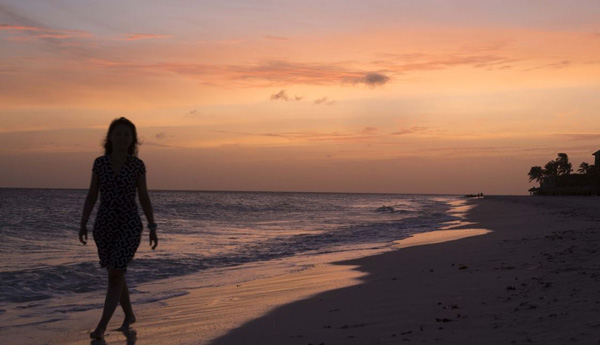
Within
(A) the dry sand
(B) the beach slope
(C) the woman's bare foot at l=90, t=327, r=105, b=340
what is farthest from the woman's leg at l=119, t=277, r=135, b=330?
(B) the beach slope

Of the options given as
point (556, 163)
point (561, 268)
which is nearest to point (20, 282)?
point (561, 268)

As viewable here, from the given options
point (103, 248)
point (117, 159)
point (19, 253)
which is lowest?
Answer: point (19, 253)

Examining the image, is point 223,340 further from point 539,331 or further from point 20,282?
point 20,282

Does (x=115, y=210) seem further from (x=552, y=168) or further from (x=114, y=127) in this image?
(x=552, y=168)

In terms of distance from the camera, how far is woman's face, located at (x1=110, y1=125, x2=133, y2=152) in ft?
18.9

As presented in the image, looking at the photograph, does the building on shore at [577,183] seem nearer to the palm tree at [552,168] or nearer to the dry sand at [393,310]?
the palm tree at [552,168]

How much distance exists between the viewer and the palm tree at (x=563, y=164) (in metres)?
127

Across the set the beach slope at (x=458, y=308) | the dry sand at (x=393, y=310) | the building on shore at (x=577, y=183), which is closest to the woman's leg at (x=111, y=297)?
the dry sand at (x=393, y=310)

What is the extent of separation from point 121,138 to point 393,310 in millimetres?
3568

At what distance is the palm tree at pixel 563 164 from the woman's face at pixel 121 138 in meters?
135

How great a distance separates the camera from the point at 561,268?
8.07m

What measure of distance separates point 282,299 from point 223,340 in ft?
8.13

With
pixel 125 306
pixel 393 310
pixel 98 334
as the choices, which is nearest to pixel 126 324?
pixel 125 306

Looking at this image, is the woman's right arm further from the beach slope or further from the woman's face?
the beach slope
